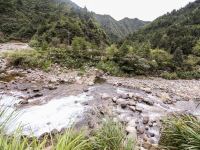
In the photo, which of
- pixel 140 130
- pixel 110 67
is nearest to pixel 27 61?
pixel 110 67

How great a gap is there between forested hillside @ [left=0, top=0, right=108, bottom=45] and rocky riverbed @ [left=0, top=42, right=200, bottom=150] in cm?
1909

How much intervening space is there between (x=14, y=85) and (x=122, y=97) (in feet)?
18.3

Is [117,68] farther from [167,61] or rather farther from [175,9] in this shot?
[175,9]

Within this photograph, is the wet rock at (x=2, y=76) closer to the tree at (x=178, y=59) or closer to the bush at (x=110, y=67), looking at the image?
the bush at (x=110, y=67)

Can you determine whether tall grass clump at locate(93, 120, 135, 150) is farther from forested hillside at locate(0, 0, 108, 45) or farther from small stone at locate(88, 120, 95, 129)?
forested hillside at locate(0, 0, 108, 45)

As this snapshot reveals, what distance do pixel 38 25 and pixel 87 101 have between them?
3568 cm

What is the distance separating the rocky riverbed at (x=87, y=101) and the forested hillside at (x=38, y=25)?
752 inches

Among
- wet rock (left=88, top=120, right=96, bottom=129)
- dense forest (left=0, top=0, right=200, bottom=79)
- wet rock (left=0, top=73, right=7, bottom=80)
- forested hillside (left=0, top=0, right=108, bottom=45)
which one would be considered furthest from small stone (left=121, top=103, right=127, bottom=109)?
forested hillside (left=0, top=0, right=108, bottom=45)

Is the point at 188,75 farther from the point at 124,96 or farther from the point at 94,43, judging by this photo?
the point at 94,43

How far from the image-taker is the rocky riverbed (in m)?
8.66

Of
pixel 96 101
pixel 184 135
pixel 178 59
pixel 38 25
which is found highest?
pixel 38 25

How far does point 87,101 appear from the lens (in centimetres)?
1128

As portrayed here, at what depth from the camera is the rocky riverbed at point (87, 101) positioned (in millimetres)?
8664

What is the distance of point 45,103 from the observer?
35.9ft
